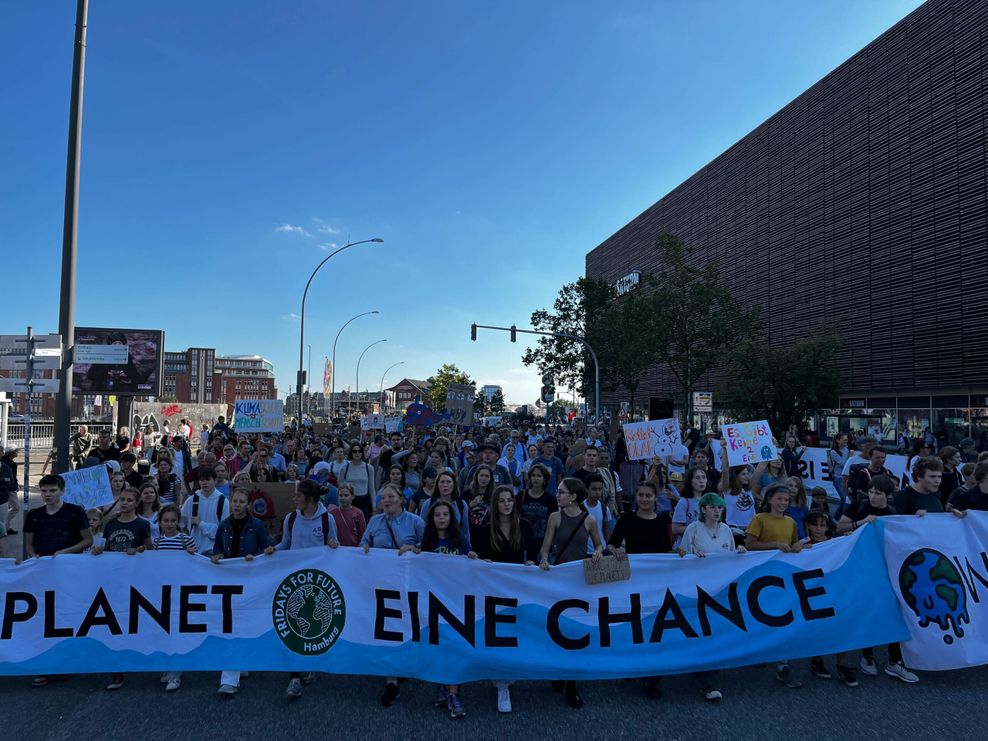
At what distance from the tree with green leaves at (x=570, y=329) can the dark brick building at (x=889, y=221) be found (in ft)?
44.2

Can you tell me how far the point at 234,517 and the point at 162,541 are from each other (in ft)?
1.83

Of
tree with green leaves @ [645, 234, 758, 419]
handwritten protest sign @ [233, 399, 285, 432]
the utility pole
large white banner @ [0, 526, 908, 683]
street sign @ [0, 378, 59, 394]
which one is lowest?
large white banner @ [0, 526, 908, 683]

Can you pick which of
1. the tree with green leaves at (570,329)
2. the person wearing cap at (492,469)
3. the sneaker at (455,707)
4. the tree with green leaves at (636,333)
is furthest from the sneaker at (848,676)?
the tree with green leaves at (570,329)

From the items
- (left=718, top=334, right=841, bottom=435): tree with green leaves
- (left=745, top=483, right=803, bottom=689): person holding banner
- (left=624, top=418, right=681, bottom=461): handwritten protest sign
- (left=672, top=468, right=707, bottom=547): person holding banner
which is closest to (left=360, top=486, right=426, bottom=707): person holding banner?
(left=672, top=468, right=707, bottom=547): person holding banner

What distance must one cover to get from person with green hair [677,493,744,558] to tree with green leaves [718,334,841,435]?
26.3 metres

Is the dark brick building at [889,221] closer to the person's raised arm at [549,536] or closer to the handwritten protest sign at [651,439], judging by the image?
the handwritten protest sign at [651,439]

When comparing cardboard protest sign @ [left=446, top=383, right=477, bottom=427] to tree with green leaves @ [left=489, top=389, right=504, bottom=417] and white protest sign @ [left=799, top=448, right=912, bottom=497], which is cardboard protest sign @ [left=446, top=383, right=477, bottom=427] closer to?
white protest sign @ [left=799, top=448, right=912, bottom=497]

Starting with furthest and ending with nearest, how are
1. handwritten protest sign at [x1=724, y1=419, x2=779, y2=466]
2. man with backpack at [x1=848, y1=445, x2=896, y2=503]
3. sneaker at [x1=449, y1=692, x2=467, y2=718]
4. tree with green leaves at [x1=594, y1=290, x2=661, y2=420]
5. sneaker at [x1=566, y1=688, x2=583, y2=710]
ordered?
tree with green leaves at [x1=594, y1=290, x2=661, y2=420], handwritten protest sign at [x1=724, y1=419, x2=779, y2=466], man with backpack at [x1=848, y1=445, x2=896, y2=503], sneaker at [x1=566, y1=688, x2=583, y2=710], sneaker at [x1=449, y1=692, x2=467, y2=718]

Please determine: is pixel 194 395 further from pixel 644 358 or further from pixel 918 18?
pixel 918 18

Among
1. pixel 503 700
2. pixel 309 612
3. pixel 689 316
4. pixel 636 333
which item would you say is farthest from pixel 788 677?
pixel 689 316

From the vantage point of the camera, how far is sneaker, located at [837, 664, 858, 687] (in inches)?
187

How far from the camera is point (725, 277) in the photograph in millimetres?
47062

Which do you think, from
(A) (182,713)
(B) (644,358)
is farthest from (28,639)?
(B) (644,358)

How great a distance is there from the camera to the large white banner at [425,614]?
15.3ft
